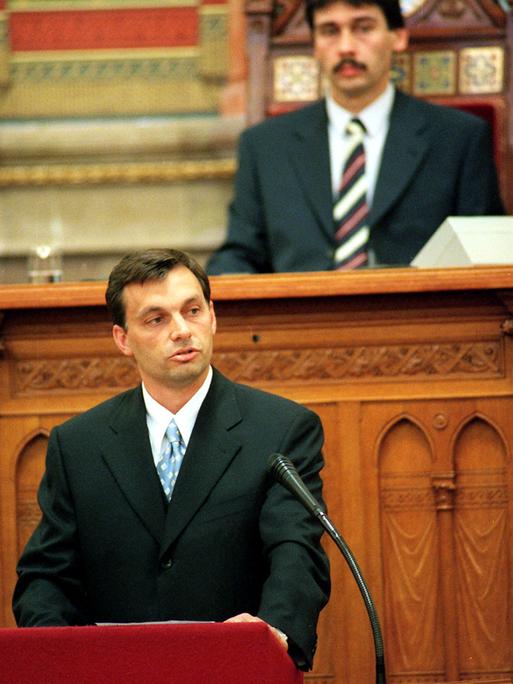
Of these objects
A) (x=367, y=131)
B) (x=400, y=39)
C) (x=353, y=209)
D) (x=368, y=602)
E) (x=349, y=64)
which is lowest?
(x=368, y=602)

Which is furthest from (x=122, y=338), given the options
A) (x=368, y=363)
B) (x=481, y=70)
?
(x=481, y=70)

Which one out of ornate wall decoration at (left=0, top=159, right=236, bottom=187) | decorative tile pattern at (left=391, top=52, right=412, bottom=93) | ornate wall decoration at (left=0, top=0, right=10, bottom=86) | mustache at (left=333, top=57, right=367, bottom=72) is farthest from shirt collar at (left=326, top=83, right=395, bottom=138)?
Result: ornate wall decoration at (left=0, top=0, right=10, bottom=86)

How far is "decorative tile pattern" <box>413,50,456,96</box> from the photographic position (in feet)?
17.1

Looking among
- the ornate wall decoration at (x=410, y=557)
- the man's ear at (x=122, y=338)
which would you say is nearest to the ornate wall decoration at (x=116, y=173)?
the ornate wall decoration at (x=410, y=557)

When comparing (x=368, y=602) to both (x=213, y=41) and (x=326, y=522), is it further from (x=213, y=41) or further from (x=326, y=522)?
(x=213, y=41)

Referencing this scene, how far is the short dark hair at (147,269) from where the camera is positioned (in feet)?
9.52

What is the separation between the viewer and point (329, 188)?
4.61 meters

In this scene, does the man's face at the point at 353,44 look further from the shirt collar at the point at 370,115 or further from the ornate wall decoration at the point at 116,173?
the ornate wall decoration at the point at 116,173

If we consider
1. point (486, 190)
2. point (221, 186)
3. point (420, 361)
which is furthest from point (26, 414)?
point (221, 186)

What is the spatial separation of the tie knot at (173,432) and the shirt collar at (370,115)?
A: 6.82 ft

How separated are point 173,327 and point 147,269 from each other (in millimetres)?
143

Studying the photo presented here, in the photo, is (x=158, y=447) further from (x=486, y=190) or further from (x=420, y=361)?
(x=486, y=190)

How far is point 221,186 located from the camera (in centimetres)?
586

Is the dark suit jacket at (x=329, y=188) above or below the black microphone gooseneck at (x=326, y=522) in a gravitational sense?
above
